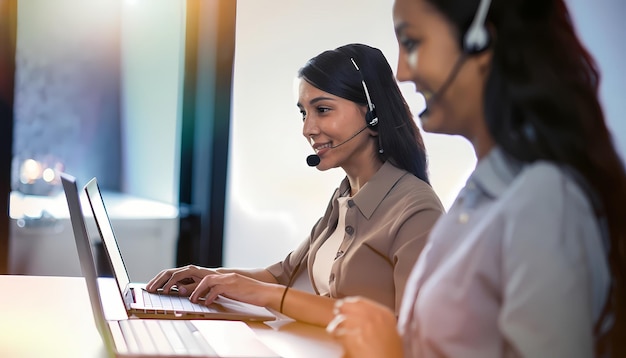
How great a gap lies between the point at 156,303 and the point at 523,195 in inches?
35.7

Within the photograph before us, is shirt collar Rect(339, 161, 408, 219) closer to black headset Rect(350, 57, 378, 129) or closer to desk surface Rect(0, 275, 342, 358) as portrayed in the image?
black headset Rect(350, 57, 378, 129)

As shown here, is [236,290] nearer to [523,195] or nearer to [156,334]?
[156,334]

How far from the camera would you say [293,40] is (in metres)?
2.88

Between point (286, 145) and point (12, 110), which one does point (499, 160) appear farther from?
point (12, 110)

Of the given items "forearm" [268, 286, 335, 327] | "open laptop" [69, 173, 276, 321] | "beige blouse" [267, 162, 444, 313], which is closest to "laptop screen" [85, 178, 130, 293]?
"open laptop" [69, 173, 276, 321]

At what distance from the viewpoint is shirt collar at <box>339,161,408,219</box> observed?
5.27 feet

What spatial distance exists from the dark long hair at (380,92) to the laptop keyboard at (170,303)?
53 cm

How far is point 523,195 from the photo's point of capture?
2.07 feet

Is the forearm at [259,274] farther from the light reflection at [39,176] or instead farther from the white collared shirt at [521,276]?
the light reflection at [39,176]

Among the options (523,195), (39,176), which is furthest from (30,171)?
(523,195)

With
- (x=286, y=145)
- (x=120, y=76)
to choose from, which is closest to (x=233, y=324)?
(x=286, y=145)

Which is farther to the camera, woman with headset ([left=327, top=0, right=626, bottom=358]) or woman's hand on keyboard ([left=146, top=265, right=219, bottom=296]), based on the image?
woman's hand on keyboard ([left=146, top=265, right=219, bottom=296])

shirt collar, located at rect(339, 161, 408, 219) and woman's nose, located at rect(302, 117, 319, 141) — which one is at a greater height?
woman's nose, located at rect(302, 117, 319, 141)

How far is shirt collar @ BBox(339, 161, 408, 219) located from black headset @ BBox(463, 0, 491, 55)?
933 millimetres
